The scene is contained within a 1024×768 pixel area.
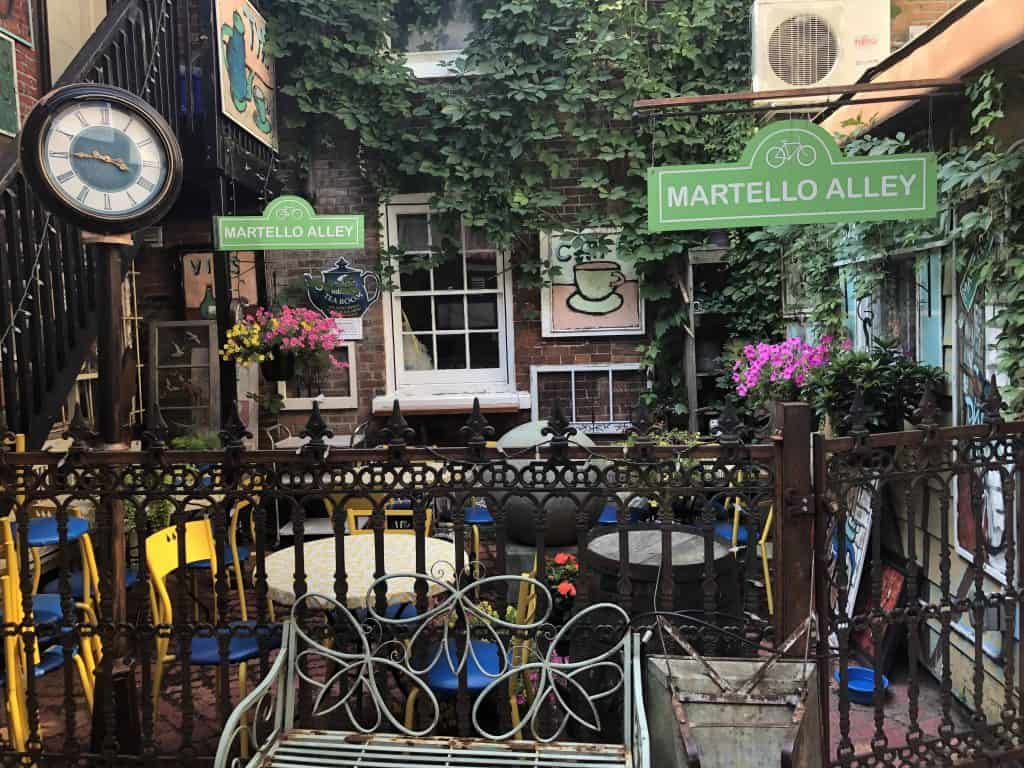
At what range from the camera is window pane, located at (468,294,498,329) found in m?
8.51

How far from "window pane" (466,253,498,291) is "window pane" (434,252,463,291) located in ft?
0.33

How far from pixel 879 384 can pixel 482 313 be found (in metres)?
5.11

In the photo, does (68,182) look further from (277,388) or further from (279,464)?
(277,388)

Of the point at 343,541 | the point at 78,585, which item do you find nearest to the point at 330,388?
the point at 78,585

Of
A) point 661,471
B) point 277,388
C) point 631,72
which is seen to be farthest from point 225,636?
point 631,72

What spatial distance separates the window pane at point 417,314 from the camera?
8.55 metres

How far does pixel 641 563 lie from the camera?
3.35 m

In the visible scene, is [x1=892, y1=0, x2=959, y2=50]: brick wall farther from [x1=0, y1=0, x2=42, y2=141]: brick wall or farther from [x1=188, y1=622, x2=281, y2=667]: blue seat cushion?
[x1=0, y1=0, x2=42, y2=141]: brick wall

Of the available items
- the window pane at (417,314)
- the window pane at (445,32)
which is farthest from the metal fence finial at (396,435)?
the window pane at (445,32)

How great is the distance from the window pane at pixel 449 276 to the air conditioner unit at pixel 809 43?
423 centimetres

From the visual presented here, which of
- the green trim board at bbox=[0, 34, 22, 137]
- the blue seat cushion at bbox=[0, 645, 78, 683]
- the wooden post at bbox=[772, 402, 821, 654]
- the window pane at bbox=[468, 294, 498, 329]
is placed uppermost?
the green trim board at bbox=[0, 34, 22, 137]

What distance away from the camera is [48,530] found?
425 cm

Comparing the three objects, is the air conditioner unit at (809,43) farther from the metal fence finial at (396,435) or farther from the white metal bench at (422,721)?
the white metal bench at (422,721)

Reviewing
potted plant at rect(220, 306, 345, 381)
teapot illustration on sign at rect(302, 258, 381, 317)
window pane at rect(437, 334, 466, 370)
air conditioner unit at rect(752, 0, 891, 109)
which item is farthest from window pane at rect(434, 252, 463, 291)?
air conditioner unit at rect(752, 0, 891, 109)
